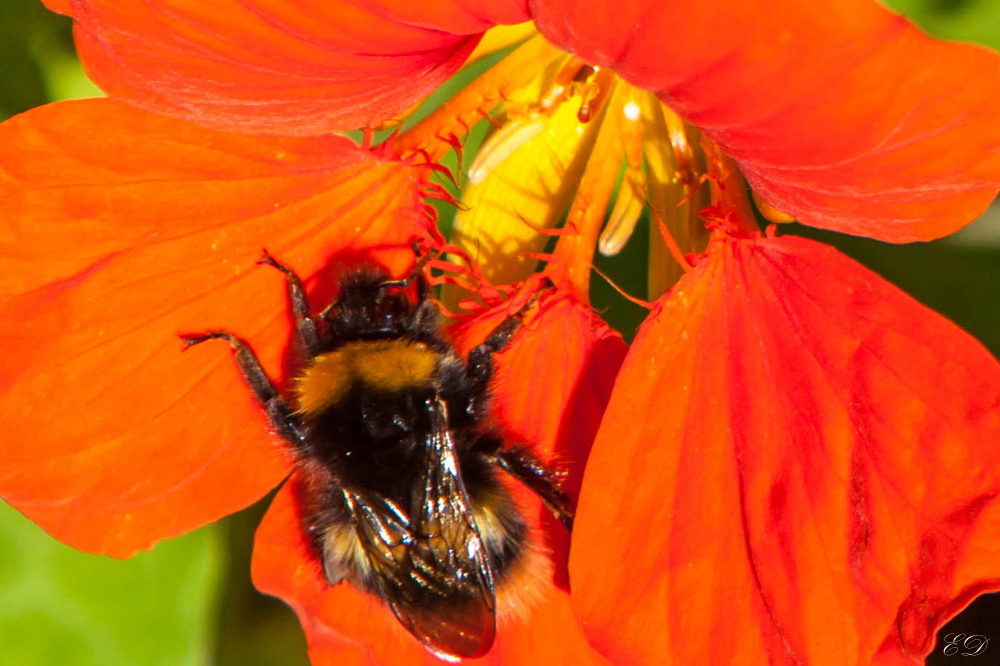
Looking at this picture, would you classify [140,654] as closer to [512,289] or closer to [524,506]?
[524,506]

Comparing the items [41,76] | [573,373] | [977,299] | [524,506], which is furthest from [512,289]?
[41,76]

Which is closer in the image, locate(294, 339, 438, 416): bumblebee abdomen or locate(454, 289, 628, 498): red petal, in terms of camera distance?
locate(294, 339, 438, 416): bumblebee abdomen

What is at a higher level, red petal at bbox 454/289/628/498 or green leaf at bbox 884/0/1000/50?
green leaf at bbox 884/0/1000/50

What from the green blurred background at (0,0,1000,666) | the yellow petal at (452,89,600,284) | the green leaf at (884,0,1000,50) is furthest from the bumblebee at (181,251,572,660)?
the green leaf at (884,0,1000,50)

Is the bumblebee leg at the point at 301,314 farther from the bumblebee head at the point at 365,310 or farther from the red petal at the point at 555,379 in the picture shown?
the red petal at the point at 555,379

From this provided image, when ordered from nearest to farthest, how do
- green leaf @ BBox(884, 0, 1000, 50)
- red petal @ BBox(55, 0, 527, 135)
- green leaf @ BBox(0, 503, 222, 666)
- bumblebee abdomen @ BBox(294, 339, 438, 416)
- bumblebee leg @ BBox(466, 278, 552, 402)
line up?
1. red petal @ BBox(55, 0, 527, 135)
2. bumblebee abdomen @ BBox(294, 339, 438, 416)
3. bumblebee leg @ BBox(466, 278, 552, 402)
4. green leaf @ BBox(884, 0, 1000, 50)
5. green leaf @ BBox(0, 503, 222, 666)

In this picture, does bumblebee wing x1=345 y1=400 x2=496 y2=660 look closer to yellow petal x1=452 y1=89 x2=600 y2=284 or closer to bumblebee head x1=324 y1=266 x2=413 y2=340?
bumblebee head x1=324 y1=266 x2=413 y2=340

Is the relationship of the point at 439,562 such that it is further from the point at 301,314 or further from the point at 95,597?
the point at 95,597
